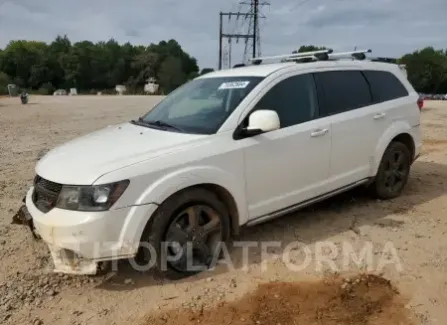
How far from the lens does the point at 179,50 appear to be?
4272 inches

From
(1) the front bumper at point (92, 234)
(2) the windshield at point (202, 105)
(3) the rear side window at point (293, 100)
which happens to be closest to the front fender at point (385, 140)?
(3) the rear side window at point (293, 100)

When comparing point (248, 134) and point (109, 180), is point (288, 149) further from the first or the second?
point (109, 180)

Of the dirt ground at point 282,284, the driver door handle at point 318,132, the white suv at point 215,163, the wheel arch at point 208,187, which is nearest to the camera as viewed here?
the dirt ground at point 282,284

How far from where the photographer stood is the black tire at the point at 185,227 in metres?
3.55

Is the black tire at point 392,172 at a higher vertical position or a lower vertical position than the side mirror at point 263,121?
lower

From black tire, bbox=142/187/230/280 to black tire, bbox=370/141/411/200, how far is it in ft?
7.78

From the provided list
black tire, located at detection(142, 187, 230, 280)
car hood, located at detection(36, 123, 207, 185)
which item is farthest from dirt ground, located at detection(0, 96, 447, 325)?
car hood, located at detection(36, 123, 207, 185)

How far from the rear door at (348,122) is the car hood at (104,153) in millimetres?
1591

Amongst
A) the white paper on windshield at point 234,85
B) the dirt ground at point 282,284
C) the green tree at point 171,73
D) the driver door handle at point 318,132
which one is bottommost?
the dirt ground at point 282,284

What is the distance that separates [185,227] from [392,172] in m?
3.03

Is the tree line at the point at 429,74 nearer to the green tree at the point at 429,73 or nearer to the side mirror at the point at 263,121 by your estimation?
the green tree at the point at 429,73

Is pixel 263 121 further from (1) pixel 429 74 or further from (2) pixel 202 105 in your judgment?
(1) pixel 429 74

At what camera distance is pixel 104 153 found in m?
3.68

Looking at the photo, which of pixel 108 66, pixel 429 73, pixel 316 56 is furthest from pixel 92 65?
pixel 316 56
